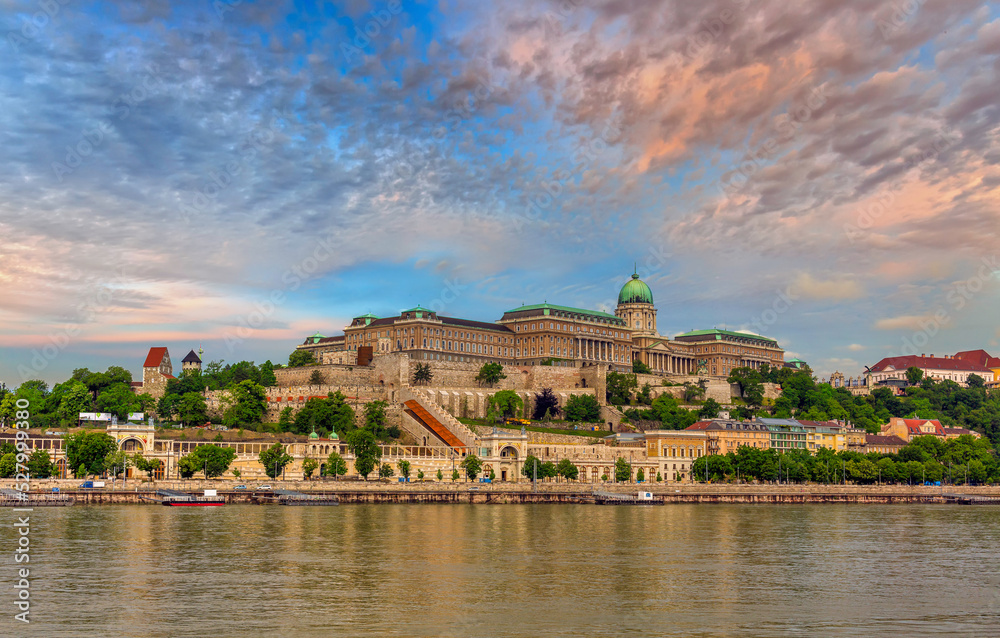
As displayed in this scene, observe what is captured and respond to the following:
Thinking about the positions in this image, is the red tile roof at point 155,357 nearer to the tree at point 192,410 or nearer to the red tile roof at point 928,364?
the tree at point 192,410

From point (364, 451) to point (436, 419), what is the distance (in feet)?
67.3

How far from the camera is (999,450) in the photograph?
14075cm

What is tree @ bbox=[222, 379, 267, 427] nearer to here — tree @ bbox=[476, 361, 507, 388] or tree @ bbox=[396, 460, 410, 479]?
tree @ bbox=[396, 460, 410, 479]

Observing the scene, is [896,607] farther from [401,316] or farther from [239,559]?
[401,316]

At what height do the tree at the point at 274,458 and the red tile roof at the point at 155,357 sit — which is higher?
the red tile roof at the point at 155,357

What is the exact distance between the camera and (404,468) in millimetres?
101375

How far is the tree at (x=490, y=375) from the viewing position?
138125 millimetres

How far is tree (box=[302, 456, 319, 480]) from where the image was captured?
3740 inches

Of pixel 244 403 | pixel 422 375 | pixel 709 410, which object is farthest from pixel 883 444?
pixel 244 403

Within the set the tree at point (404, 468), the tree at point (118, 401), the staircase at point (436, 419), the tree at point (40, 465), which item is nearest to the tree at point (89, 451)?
the tree at point (40, 465)

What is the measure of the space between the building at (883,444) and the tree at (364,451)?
63.4 m

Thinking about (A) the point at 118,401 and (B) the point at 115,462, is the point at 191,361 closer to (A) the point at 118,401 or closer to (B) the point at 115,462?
(A) the point at 118,401

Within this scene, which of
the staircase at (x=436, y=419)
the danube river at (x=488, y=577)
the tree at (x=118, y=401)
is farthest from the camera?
the staircase at (x=436, y=419)

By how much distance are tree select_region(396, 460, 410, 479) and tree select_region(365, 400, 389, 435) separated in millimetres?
10360
